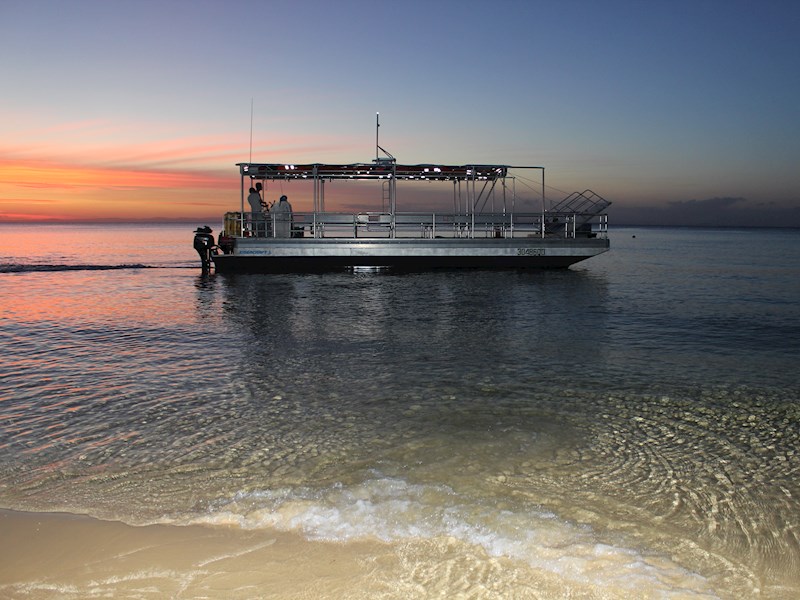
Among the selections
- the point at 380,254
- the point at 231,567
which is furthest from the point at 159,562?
the point at 380,254

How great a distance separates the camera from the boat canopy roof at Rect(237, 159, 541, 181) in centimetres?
2286

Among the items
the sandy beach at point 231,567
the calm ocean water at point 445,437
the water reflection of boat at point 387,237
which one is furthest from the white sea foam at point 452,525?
the water reflection of boat at point 387,237

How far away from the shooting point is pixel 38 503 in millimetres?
4234

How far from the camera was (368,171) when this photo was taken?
942 inches

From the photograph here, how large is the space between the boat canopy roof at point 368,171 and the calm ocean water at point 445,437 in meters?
11.3

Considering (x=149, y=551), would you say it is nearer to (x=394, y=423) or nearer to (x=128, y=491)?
(x=128, y=491)

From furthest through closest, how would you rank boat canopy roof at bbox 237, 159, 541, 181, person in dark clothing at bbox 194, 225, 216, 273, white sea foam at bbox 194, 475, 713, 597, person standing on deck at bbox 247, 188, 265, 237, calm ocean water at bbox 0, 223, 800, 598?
person in dark clothing at bbox 194, 225, 216, 273, person standing on deck at bbox 247, 188, 265, 237, boat canopy roof at bbox 237, 159, 541, 181, calm ocean water at bbox 0, 223, 800, 598, white sea foam at bbox 194, 475, 713, 597

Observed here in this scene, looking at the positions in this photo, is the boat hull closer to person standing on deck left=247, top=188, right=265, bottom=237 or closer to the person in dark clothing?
person standing on deck left=247, top=188, right=265, bottom=237

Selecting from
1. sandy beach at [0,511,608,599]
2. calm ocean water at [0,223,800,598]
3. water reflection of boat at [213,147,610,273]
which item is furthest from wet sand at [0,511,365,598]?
water reflection of boat at [213,147,610,273]

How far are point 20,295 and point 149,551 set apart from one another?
669 inches

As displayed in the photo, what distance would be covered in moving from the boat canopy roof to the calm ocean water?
11.3 metres

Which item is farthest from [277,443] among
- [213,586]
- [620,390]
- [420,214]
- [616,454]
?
[420,214]

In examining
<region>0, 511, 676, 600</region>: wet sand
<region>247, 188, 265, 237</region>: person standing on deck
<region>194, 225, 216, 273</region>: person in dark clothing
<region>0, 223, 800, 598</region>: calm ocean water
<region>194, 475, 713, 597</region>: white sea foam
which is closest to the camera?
<region>0, 511, 676, 600</region>: wet sand

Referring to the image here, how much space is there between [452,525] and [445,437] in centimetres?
175
